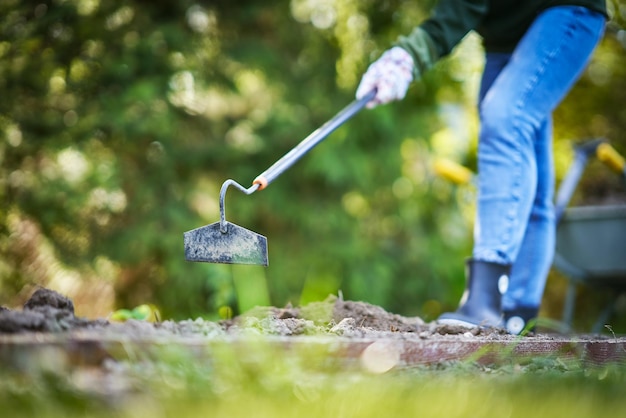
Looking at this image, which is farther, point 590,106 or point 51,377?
point 590,106

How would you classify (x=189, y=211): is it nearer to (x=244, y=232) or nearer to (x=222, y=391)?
(x=244, y=232)

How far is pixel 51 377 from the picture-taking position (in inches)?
41.1

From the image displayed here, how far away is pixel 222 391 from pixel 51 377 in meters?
0.25

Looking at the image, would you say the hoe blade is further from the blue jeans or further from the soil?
the blue jeans

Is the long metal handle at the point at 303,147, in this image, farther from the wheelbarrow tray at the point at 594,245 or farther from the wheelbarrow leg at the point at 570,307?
the wheelbarrow leg at the point at 570,307

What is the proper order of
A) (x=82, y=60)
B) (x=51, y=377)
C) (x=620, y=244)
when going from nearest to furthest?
(x=51, y=377), (x=620, y=244), (x=82, y=60)

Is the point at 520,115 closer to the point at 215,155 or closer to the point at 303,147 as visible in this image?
the point at 303,147

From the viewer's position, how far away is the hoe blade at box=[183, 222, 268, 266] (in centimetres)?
168

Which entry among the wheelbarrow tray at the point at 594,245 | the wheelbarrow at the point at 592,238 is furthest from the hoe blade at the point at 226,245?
the wheelbarrow tray at the point at 594,245

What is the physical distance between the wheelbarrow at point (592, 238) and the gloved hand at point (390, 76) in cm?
170

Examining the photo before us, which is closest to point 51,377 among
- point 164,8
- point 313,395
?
point 313,395

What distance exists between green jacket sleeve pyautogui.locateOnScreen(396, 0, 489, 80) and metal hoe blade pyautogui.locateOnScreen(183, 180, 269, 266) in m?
0.86

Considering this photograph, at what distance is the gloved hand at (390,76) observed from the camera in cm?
222

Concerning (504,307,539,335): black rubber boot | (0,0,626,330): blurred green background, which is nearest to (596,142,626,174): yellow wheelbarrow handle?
(0,0,626,330): blurred green background
